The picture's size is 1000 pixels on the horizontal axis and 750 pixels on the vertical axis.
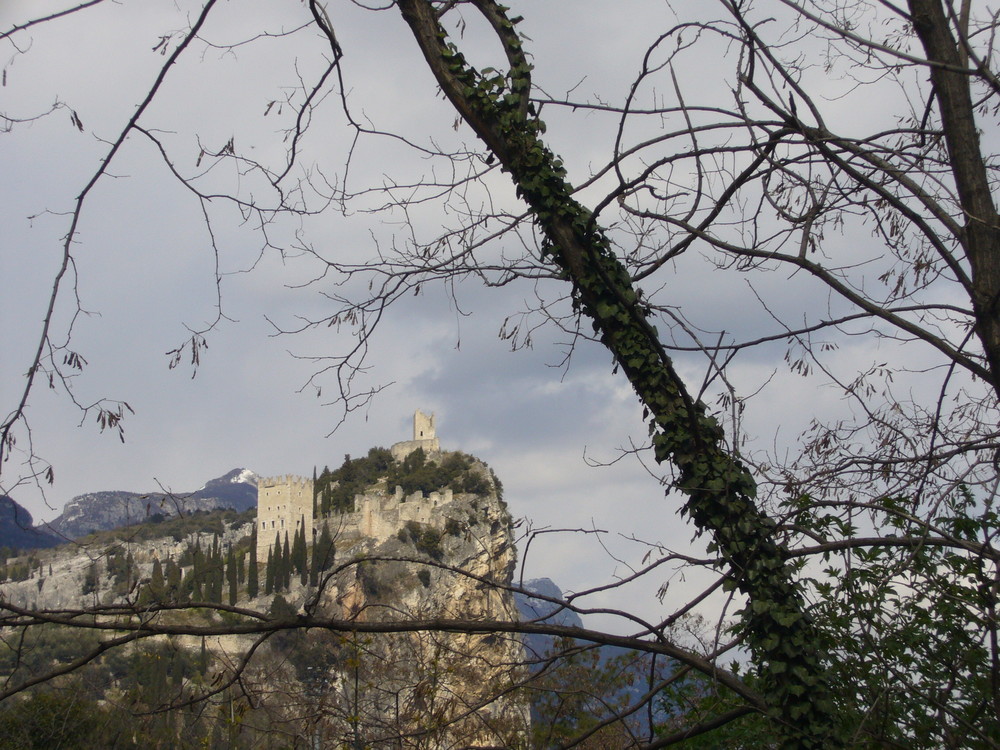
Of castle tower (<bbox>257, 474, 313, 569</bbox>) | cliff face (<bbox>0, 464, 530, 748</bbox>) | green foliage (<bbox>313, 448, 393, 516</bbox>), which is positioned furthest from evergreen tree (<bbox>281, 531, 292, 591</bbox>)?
cliff face (<bbox>0, 464, 530, 748</bbox>)

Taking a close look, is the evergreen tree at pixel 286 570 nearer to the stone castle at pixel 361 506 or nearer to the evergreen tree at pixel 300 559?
the evergreen tree at pixel 300 559

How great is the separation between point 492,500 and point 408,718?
173ft

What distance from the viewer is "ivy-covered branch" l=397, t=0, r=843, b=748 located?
9.00ft

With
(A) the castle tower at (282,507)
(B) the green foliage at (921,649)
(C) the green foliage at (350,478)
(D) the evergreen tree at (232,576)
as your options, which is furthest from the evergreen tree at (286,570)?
(B) the green foliage at (921,649)

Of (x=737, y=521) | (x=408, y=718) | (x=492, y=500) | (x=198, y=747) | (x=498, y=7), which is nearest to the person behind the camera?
(x=737, y=521)

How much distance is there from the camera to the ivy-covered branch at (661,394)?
108 inches

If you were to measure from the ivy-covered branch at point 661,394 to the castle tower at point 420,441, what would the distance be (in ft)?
217

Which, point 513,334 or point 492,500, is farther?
point 492,500

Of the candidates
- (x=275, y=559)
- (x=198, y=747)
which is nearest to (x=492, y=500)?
(x=275, y=559)

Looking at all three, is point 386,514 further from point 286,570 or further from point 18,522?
point 18,522

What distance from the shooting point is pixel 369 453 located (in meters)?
71.1

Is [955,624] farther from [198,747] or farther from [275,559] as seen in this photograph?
[275,559]

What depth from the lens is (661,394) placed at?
2.92 metres

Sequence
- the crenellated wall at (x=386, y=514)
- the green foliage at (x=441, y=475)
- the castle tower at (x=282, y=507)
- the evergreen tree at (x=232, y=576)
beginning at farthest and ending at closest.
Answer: the castle tower at (x=282, y=507)
the green foliage at (x=441, y=475)
the crenellated wall at (x=386, y=514)
the evergreen tree at (x=232, y=576)
